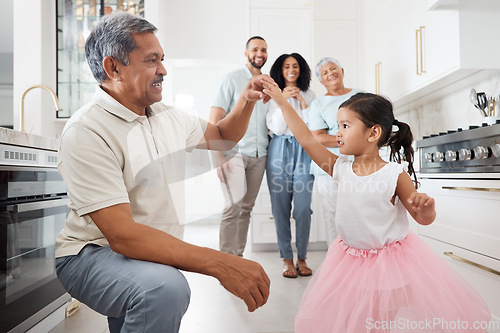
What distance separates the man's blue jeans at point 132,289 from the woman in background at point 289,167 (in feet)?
Answer: 5.86

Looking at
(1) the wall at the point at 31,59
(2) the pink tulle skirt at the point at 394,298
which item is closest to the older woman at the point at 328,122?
(2) the pink tulle skirt at the point at 394,298

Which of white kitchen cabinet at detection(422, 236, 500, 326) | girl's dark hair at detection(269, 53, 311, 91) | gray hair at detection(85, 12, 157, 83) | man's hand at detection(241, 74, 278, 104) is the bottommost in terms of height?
white kitchen cabinet at detection(422, 236, 500, 326)

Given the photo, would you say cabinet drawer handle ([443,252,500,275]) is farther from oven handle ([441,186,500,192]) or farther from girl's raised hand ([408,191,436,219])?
girl's raised hand ([408,191,436,219])

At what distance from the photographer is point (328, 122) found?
2.44 metres

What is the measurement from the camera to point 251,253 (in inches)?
141

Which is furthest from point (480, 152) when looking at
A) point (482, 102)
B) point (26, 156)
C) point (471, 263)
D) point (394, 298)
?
point (26, 156)

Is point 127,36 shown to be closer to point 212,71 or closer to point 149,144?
point 149,144

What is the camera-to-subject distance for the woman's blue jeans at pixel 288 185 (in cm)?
262

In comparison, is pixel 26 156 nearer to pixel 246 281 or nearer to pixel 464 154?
pixel 246 281

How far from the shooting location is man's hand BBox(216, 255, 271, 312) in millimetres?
805

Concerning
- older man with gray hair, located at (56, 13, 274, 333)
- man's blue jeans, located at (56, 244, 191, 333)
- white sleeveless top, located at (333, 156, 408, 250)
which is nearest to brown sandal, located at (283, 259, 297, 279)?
white sleeveless top, located at (333, 156, 408, 250)

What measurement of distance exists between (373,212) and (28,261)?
133 centimetres

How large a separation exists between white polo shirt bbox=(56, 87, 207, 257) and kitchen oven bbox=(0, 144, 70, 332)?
1.87 feet

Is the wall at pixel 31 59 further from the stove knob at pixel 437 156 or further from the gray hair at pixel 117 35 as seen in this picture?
the stove knob at pixel 437 156
